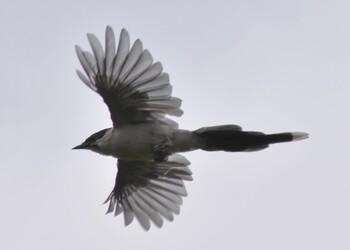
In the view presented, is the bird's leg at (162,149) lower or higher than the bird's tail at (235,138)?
lower

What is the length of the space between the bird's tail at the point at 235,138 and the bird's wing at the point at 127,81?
1.45ft

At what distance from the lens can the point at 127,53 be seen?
1087 centimetres

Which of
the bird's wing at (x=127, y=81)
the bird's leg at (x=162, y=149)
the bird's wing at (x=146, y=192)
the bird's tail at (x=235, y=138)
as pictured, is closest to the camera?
the bird's wing at (x=127, y=81)

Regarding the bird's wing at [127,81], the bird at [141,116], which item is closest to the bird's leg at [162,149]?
the bird at [141,116]

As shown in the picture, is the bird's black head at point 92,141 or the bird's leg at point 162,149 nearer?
the bird's leg at point 162,149

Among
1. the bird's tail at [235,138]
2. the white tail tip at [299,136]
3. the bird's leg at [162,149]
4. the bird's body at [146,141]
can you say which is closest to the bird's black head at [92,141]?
the bird's body at [146,141]

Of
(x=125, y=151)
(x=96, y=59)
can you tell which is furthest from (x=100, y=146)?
(x=96, y=59)

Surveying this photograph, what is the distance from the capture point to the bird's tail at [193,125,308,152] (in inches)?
443

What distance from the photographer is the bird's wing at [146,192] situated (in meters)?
12.4

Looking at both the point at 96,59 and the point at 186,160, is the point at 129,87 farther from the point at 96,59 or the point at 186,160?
the point at 186,160

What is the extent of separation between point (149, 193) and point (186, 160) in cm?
74

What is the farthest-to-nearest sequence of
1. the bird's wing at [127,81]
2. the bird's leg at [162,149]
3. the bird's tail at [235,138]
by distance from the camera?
the bird's leg at [162,149], the bird's tail at [235,138], the bird's wing at [127,81]

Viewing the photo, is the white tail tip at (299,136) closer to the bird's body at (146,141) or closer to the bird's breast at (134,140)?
the bird's body at (146,141)

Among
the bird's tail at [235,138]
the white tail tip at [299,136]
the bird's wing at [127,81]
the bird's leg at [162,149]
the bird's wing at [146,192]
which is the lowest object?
the bird's wing at [146,192]
